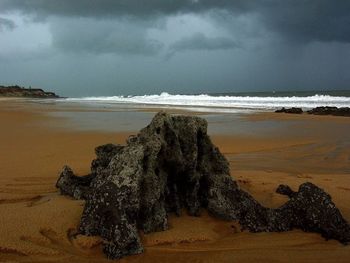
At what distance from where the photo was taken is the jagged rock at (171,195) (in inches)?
168

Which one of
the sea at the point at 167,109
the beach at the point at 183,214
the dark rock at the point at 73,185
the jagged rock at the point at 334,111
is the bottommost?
the beach at the point at 183,214

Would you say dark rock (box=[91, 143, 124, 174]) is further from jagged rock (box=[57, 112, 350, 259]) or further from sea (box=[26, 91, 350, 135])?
sea (box=[26, 91, 350, 135])

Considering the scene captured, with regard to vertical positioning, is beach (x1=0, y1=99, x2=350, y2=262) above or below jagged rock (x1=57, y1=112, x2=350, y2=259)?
below

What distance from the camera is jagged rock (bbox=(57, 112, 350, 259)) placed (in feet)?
14.0

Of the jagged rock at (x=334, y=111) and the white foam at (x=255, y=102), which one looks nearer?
the jagged rock at (x=334, y=111)

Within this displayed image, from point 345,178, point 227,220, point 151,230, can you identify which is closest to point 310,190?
point 227,220

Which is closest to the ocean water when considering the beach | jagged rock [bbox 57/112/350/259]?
the beach

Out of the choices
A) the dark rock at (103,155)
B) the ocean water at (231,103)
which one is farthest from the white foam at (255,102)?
the dark rock at (103,155)

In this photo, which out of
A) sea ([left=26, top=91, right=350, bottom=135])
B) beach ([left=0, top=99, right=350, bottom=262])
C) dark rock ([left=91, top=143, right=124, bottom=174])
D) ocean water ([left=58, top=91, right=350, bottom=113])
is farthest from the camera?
ocean water ([left=58, top=91, right=350, bottom=113])

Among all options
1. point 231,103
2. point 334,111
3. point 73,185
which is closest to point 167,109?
point 334,111

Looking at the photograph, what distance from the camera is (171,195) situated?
5223 mm

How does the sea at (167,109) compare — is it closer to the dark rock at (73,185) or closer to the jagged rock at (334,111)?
the jagged rock at (334,111)

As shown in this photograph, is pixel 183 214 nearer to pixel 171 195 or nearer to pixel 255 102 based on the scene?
pixel 171 195

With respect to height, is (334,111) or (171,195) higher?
(334,111)
